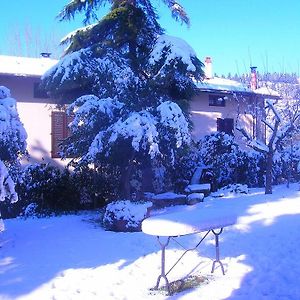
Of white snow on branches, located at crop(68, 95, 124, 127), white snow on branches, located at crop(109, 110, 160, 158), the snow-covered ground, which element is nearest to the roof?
white snow on branches, located at crop(68, 95, 124, 127)

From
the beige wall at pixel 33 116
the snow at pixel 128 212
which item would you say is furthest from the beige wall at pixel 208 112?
the snow at pixel 128 212

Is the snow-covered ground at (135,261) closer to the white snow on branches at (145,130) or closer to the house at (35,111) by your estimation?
the white snow on branches at (145,130)

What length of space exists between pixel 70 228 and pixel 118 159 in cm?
199

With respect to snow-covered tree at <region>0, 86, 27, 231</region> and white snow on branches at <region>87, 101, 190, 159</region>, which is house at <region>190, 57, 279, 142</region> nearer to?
white snow on branches at <region>87, 101, 190, 159</region>

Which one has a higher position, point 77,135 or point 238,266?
point 77,135

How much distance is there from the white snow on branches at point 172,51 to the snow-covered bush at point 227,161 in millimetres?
5561

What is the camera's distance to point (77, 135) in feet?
32.1

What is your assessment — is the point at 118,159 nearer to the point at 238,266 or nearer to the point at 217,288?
the point at 238,266

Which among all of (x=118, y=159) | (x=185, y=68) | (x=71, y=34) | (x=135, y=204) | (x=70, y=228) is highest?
(x=71, y=34)

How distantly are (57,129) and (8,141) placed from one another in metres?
7.27

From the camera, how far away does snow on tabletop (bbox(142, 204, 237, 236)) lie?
192 inches

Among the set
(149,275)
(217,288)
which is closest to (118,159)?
(149,275)

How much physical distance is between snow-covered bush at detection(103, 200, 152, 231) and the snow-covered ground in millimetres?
265

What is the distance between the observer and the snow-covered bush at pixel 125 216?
843 cm
